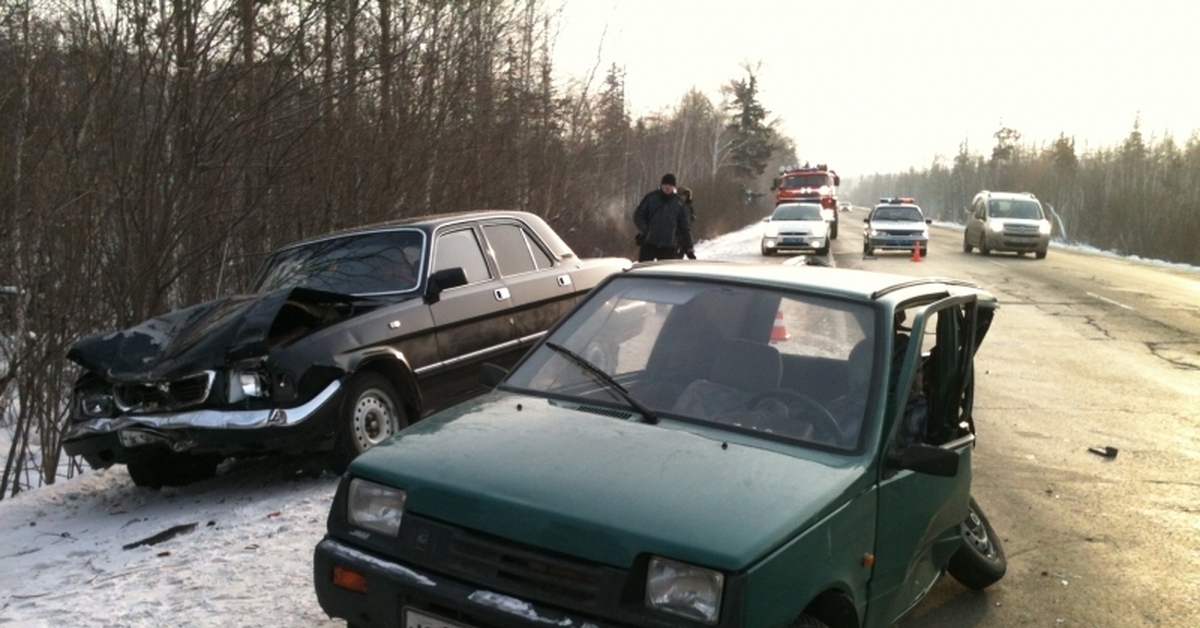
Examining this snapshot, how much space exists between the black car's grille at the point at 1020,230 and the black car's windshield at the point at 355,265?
27.2 metres

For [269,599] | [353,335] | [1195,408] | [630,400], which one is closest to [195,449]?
[353,335]

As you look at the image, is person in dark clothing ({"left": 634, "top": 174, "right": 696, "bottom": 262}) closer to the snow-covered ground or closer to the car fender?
the car fender

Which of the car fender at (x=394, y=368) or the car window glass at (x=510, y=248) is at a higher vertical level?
the car window glass at (x=510, y=248)

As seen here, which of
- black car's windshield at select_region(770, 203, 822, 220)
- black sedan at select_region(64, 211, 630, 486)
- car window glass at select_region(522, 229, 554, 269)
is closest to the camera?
black sedan at select_region(64, 211, 630, 486)

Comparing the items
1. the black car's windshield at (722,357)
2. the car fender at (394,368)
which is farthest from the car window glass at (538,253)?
the black car's windshield at (722,357)

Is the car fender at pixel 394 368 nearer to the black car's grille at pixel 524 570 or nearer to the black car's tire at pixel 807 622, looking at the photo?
the black car's grille at pixel 524 570

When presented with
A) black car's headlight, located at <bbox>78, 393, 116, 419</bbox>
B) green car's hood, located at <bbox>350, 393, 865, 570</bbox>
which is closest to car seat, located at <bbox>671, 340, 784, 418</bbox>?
green car's hood, located at <bbox>350, 393, 865, 570</bbox>

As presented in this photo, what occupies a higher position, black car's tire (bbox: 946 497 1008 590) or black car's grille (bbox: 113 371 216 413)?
black car's grille (bbox: 113 371 216 413)

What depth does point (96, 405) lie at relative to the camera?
6430mm

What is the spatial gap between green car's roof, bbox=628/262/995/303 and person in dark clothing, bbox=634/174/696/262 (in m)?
9.10

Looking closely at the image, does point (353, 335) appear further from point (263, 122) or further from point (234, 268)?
point (234, 268)

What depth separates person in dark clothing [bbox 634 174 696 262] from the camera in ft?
Result: 45.6

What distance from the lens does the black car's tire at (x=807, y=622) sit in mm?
3023

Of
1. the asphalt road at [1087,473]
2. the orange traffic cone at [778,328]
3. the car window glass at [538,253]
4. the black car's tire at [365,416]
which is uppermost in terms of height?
the car window glass at [538,253]
